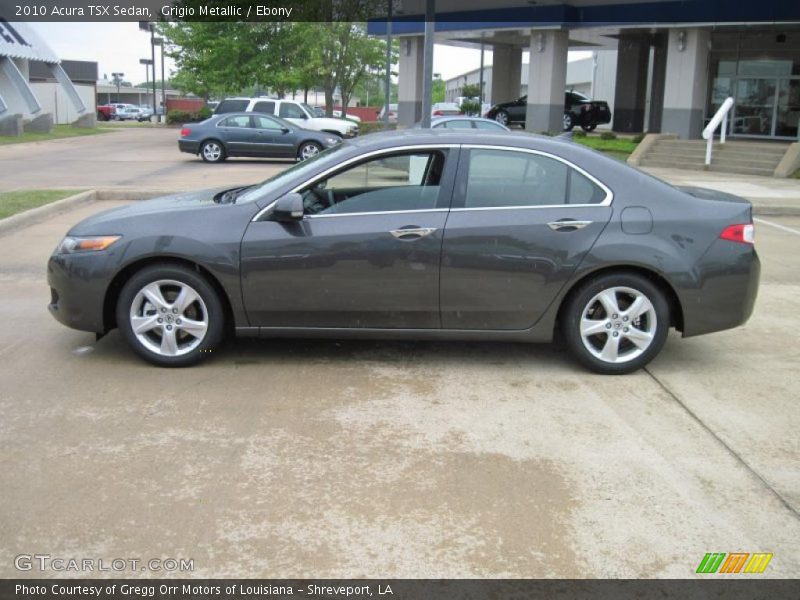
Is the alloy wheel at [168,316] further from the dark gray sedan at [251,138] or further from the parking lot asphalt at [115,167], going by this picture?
the dark gray sedan at [251,138]

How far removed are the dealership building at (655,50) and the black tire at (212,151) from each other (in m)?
11.9

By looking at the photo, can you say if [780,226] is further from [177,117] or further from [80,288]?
[177,117]

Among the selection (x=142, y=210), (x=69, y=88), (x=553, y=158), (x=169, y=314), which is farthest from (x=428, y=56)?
(x=69, y=88)

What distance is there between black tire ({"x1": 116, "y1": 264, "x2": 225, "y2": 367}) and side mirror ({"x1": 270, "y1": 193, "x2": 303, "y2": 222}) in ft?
2.18

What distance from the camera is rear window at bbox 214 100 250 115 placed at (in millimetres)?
26039

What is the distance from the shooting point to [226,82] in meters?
41.7

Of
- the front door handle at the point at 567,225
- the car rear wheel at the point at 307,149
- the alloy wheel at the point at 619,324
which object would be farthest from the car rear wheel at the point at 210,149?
the alloy wheel at the point at 619,324

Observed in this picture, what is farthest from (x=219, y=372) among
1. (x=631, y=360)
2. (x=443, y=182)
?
(x=631, y=360)

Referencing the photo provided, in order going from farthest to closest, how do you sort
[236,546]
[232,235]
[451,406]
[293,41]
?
[293,41] < [232,235] < [451,406] < [236,546]

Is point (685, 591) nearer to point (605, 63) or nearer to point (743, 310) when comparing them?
point (743, 310)

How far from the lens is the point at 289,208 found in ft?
18.0

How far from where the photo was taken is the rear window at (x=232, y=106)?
26.0m

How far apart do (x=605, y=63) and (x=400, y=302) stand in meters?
52.1

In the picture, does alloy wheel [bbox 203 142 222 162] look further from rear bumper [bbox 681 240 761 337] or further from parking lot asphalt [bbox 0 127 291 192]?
rear bumper [bbox 681 240 761 337]
